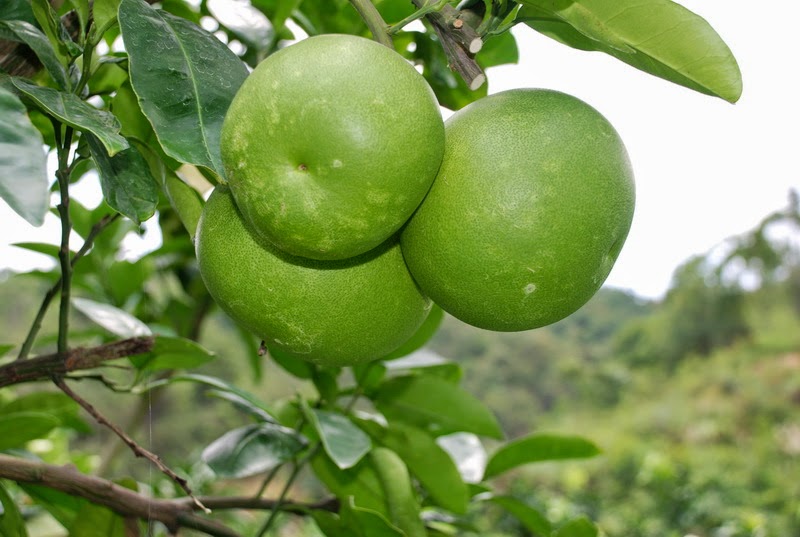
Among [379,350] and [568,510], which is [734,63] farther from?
[568,510]

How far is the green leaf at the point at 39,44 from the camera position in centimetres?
46

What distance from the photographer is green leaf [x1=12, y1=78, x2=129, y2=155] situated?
383 millimetres

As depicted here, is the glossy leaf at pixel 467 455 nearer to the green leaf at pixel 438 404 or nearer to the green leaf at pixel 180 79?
the green leaf at pixel 438 404

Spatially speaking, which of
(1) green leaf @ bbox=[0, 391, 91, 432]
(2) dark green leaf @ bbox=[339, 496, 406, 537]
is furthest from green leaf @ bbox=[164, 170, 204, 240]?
(1) green leaf @ bbox=[0, 391, 91, 432]

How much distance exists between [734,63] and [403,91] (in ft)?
0.63

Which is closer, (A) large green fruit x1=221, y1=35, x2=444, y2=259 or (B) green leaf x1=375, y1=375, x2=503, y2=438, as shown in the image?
(A) large green fruit x1=221, y1=35, x2=444, y2=259

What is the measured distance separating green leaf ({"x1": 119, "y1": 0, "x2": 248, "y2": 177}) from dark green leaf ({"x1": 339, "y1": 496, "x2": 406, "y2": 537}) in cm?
32

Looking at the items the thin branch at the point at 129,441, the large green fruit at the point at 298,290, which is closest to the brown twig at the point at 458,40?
the large green fruit at the point at 298,290

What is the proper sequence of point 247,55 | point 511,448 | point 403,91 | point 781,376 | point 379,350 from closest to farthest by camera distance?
point 403,91 → point 379,350 → point 247,55 → point 511,448 → point 781,376

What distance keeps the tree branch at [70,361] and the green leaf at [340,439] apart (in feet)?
0.54

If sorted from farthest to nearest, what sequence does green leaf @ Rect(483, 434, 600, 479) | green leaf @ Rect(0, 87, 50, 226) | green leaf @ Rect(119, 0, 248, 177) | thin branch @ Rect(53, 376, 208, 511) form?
green leaf @ Rect(483, 434, 600, 479)
thin branch @ Rect(53, 376, 208, 511)
green leaf @ Rect(119, 0, 248, 177)
green leaf @ Rect(0, 87, 50, 226)

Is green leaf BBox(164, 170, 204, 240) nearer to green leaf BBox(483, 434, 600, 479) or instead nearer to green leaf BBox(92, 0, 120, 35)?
green leaf BBox(92, 0, 120, 35)

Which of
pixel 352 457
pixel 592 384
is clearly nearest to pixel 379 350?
pixel 352 457

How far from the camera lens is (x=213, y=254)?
469 millimetres
